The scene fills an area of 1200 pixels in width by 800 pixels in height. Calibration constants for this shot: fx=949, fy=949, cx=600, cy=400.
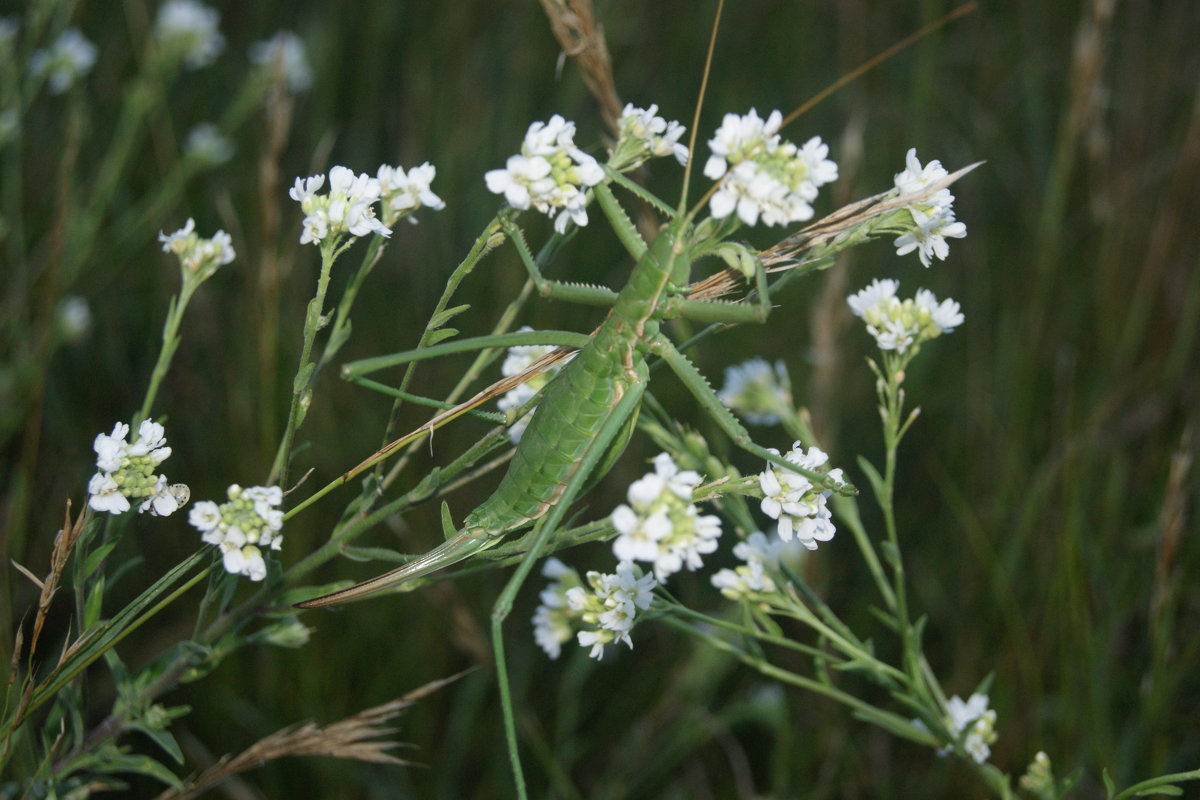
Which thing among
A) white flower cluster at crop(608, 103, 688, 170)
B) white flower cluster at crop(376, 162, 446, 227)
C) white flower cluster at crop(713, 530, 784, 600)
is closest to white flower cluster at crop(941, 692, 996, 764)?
white flower cluster at crop(713, 530, 784, 600)

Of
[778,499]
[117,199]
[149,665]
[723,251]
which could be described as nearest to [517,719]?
[149,665]

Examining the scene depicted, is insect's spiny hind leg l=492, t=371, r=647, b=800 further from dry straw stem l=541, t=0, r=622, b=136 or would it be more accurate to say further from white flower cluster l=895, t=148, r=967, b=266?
dry straw stem l=541, t=0, r=622, b=136

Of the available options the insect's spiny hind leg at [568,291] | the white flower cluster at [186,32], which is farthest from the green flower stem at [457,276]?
the white flower cluster at [186,32]

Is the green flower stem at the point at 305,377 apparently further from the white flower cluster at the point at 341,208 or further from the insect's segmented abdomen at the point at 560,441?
the insect's segmented abdomen at the point at 560,441

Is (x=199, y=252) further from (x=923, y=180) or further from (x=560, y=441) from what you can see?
(x=923, y=180)

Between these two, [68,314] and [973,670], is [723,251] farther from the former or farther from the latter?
[68,314]
